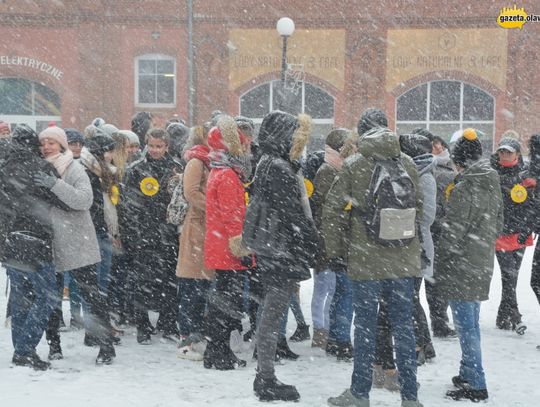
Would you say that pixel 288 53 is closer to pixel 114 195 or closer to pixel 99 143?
pixel 114 195

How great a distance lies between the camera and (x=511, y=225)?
788 cm

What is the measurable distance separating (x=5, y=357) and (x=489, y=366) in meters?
4.31

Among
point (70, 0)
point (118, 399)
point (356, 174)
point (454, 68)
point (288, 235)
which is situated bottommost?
point (118, 399)

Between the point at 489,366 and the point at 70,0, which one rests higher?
the point at 70,0

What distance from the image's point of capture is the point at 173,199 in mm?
6957

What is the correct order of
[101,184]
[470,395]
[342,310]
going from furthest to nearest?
1. [101,184]
2. [342,310]
3. [470,395]

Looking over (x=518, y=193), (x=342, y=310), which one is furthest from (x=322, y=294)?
(x=518, y=193)

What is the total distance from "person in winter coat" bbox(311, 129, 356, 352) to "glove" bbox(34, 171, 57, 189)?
94.2 inches

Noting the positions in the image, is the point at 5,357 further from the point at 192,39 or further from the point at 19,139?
the point at 192,39

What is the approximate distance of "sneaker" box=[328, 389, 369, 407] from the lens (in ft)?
17.4

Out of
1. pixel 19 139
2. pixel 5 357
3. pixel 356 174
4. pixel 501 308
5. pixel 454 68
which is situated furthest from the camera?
pixel 454 68

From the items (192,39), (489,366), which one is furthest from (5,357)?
(192,39)

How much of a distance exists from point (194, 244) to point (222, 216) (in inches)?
35.4

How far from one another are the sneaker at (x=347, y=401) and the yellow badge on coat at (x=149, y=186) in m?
2.87
